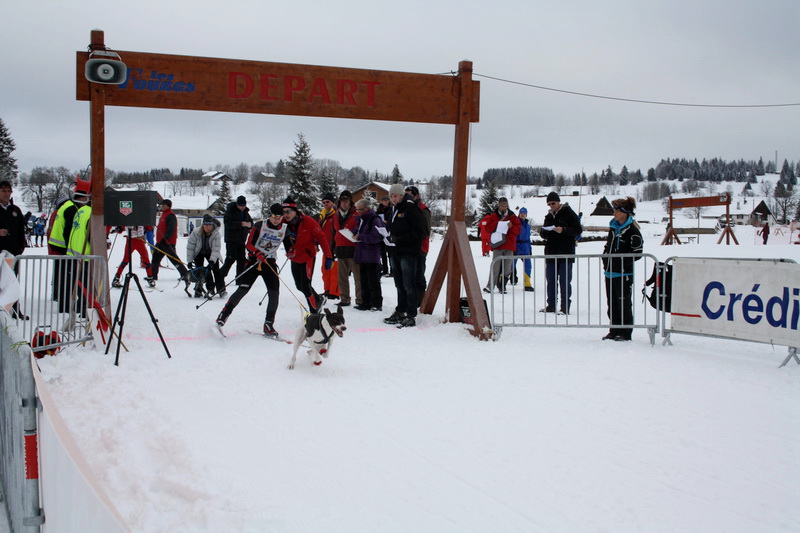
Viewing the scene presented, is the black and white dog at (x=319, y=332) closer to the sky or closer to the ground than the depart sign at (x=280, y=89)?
closer to the ground

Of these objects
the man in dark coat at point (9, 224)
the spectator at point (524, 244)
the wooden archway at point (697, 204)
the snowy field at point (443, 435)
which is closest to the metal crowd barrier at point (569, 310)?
the spectator at point (524, 244)

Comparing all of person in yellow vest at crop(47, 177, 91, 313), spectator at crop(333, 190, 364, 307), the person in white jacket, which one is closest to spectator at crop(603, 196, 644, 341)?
spectator at crop(333, 190, 364, 307)

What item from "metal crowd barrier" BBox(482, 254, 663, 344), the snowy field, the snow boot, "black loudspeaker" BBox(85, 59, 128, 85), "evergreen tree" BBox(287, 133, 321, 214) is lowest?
the snowy field

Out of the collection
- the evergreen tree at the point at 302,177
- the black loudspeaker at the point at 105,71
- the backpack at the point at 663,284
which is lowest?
the backpack at the point at 663,284

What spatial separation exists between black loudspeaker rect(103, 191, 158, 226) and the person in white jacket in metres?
3.68

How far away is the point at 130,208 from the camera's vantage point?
23.2 ft

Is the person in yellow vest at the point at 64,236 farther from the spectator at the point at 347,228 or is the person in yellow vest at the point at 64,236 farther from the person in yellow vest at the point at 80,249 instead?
the spectator at the point at 347,228

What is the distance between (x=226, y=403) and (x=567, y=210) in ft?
21.1

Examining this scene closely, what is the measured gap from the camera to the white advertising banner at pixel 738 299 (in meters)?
6.15

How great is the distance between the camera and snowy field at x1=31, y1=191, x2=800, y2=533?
10.4 feet

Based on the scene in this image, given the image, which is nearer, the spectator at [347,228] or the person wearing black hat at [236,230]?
the spectator at [347,228]

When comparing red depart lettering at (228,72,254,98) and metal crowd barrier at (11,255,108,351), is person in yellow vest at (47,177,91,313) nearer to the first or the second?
metal crowd barrier at (11,255,108,351)

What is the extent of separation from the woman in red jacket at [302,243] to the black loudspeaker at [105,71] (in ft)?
8.42

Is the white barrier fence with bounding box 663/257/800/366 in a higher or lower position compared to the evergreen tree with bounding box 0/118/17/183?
lower
